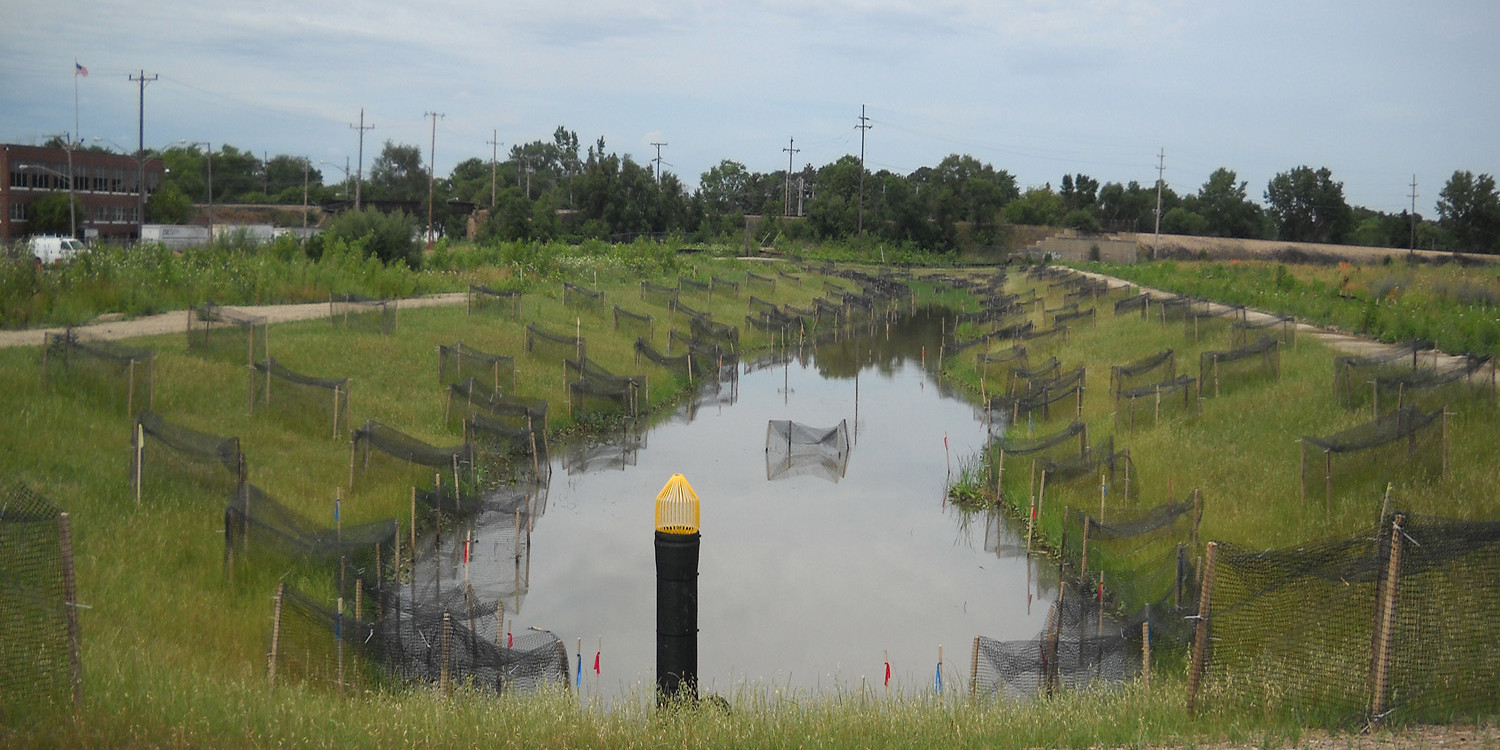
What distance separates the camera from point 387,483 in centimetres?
1925

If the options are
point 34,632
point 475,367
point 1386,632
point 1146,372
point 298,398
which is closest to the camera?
point 1386,632

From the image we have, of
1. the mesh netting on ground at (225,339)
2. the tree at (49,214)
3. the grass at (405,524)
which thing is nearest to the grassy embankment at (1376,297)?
the grass at (405,524)

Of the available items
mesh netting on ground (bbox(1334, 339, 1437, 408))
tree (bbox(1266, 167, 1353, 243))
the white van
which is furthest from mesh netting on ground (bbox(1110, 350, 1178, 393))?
tree (bbox(1266, 167, 1353, 243))

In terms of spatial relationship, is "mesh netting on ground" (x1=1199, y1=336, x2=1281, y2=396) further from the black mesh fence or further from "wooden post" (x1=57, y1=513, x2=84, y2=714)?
"wooden post" (x1=57, y1=513, x2=84, y2=714)

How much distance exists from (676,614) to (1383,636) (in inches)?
198

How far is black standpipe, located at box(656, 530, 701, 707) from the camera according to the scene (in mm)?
8977

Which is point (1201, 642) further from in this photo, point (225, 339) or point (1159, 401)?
point (225, 339)

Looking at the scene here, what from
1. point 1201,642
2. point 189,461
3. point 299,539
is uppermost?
point 1201,642

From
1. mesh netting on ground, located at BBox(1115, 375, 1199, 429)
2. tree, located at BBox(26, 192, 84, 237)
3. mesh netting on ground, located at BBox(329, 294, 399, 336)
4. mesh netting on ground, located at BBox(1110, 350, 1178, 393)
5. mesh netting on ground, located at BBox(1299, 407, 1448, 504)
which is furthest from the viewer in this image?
tree, located at BBox(26, 192, 84, 237)

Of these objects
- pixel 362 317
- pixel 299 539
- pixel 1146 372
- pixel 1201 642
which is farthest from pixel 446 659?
pixel 1146 372

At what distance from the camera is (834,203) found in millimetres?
102750

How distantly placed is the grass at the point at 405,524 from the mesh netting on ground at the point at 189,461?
0.29m

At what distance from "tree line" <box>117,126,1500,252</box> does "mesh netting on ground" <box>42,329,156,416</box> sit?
181ft

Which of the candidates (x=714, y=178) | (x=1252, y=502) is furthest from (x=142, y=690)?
(x=714, y=178)
